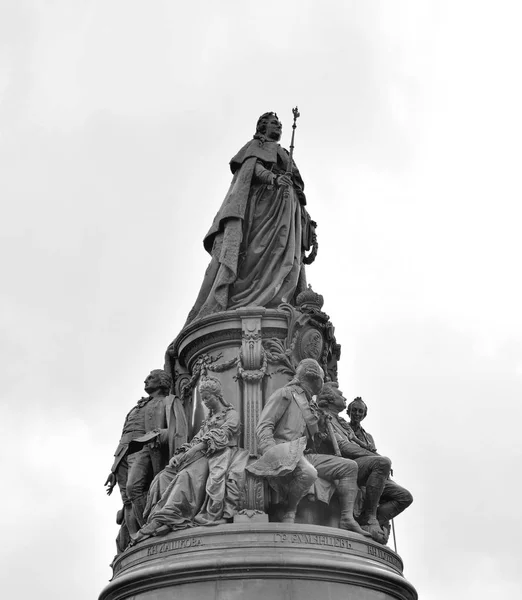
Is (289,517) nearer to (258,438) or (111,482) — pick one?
(258,438)

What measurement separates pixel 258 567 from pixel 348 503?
75.2 inches

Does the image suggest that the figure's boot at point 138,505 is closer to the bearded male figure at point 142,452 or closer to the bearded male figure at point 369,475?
the bearded male figure at point 142,452

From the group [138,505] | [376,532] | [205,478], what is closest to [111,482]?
[138,505]

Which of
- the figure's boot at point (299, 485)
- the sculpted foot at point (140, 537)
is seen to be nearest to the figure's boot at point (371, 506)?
the figure's boot at point (299, 485)

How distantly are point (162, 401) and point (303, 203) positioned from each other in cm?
536

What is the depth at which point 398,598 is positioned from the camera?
12266 millimetres

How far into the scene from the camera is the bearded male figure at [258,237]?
15.4 meters

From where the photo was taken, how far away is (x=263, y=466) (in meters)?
12.2

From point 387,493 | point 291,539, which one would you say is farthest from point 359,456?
point 291,539

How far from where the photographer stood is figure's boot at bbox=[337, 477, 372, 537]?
40.8 ft

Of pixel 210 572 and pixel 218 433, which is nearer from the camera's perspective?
pixel 210 572

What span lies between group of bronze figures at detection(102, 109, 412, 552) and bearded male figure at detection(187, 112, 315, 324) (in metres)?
0.02

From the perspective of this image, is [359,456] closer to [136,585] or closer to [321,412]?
[321,412]

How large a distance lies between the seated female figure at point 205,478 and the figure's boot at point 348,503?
1486 millimetres
